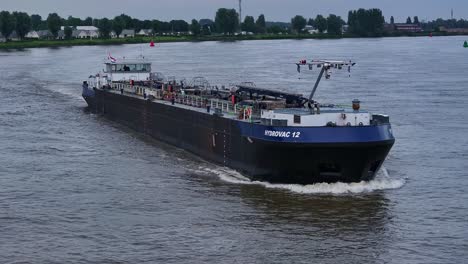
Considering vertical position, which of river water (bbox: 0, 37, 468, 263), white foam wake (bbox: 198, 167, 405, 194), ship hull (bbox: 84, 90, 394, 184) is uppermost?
ship hull (bbox: 84, 90, 394, 184)

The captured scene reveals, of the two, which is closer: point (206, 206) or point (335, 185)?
point (206, 206)

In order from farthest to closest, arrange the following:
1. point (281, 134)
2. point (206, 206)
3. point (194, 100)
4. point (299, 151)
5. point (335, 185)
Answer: point (194, 100), point (335, 185), point (281, 134), point (299, 151), point (206, 206)

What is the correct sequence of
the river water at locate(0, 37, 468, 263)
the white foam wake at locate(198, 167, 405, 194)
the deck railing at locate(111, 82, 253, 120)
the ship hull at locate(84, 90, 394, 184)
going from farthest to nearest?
the deck railing at locate(111, 82, 253, 120)
the white foam wake at locate(198, 167, 405, 194)
the ship hull at locate(84, 90, 394, 184)
the river water at locate(0, 37, 468, 263)

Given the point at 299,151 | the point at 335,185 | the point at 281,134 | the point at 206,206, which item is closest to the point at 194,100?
the point at 281,134

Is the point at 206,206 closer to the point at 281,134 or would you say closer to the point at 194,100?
the point at 281,134

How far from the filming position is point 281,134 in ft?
99.6

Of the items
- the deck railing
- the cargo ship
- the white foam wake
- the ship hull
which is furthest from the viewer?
the deck railing

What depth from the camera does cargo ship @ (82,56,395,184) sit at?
29.8 metres

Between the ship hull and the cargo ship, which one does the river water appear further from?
the cargo ship

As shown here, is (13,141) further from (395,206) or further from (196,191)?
(395,206)

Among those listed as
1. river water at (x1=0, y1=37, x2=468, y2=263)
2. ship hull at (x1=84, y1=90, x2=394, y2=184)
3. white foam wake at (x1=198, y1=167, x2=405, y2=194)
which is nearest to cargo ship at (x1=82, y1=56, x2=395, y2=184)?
ship hull at (x1=84, y1=90, x2=394, y2=184)

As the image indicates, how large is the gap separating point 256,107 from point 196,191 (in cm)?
557

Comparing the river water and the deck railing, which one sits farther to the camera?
the deck railing

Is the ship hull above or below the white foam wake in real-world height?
above
